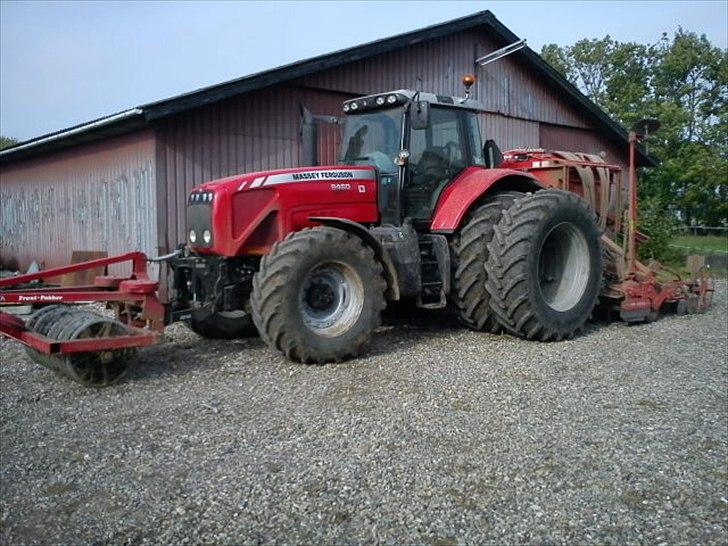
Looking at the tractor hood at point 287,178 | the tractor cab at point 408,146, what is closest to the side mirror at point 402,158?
the tractor cab at point 408,146

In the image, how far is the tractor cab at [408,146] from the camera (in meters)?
7.17

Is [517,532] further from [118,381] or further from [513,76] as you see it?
[513,76]

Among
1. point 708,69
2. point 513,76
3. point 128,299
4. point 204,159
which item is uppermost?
point 708,69

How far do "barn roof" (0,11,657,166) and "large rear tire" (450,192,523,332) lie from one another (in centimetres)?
410

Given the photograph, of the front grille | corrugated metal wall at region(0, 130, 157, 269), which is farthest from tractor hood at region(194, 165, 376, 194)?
corrugated metal wall at region(0, 130, 157, 269)

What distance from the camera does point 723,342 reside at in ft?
24.4

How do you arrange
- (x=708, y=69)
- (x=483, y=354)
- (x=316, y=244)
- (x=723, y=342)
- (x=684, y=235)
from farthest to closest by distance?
(x=708, y=69)
(x=684, y=235)
(x=723, y=342)
(x=483, y=354)
(x=316, y=244)

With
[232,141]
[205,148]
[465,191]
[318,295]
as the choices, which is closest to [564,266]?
[465,191]

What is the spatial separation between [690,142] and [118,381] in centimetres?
3612

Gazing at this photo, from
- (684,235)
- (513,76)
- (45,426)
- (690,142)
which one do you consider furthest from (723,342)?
(690,142)

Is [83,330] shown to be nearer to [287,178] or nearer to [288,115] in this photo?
[287,178]

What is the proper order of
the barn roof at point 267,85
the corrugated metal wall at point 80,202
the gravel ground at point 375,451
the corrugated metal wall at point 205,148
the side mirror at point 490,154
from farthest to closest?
the corrugated metal wall at point 80,202, the corrugated metal wall at point 205,148, the barn roof at point 267,85, the side mirror at point 490,154, the gravel ground at point 375,451

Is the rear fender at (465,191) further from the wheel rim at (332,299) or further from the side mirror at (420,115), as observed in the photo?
the wheel rim at (332,299)

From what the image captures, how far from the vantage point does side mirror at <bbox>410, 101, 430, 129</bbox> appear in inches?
268
